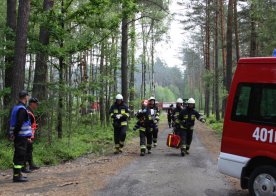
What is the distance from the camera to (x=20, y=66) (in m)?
13.2

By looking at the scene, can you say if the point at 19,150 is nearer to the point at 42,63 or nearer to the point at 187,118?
the point at 42,63

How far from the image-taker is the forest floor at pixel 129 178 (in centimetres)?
834

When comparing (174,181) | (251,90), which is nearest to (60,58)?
(174,181)

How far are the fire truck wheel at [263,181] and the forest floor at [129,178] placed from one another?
3.24 feet

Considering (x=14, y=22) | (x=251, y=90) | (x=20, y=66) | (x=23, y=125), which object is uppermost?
(x=14, y=22)

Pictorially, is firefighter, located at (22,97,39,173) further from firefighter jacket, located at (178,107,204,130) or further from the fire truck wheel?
the fire truck wheel

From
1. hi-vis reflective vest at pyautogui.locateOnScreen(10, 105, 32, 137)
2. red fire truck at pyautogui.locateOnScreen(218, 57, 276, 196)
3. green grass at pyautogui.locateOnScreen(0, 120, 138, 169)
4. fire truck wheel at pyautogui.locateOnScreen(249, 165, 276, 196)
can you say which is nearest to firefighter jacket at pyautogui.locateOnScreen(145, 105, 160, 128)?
green grass at pyautogui.locateOnScreen(0, 120, 138, 169)

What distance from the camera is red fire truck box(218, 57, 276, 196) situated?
6.94 m

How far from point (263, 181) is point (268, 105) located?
4.33ft

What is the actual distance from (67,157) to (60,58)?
11.7 feet

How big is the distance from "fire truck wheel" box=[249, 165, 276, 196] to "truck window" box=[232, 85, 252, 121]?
98cm

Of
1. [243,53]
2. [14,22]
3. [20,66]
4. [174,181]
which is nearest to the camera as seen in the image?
[174,181]

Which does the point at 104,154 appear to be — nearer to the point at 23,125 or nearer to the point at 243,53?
the point at 23,125

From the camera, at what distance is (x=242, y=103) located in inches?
296
